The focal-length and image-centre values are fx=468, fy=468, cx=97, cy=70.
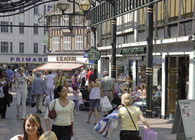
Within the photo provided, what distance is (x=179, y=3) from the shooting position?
16.0m

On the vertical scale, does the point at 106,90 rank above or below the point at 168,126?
above

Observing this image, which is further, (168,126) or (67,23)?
(67,23)

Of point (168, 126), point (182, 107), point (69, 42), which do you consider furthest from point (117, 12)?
point (69, 42)

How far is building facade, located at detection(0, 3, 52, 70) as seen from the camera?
69688 mm

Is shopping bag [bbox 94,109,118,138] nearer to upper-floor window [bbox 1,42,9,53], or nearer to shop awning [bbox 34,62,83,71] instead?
shop awning [bbox 34,62,83,71]

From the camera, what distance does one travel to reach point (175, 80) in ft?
53.7

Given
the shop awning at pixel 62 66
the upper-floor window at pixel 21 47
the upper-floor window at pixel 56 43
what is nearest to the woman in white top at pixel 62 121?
the shop awning at pixel 62 66

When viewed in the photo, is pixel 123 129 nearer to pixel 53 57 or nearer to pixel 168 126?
pixel 168 126

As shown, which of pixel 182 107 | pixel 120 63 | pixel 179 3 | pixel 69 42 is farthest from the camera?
pixel 69 42

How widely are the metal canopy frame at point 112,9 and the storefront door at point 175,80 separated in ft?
7.42

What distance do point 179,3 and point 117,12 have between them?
2855 millimetres

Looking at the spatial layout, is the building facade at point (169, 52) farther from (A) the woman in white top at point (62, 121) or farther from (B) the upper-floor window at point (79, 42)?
(B) the upper-floor window at point (79, 42)

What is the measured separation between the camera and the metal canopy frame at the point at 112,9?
15.3 m

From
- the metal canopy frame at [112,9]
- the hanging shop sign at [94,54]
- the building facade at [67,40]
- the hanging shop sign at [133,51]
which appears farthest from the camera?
the building facade at [67,40]
